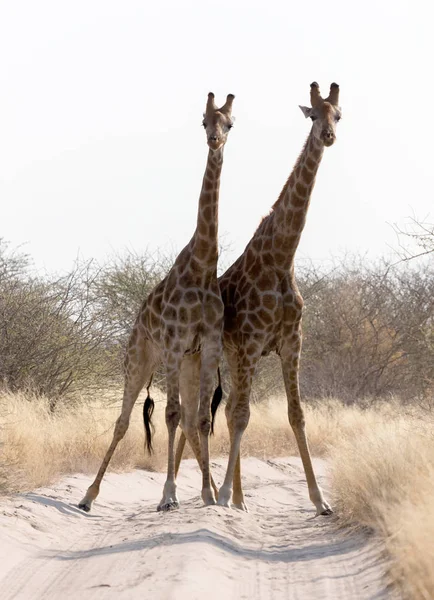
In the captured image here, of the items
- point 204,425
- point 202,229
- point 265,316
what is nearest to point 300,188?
point 202,229

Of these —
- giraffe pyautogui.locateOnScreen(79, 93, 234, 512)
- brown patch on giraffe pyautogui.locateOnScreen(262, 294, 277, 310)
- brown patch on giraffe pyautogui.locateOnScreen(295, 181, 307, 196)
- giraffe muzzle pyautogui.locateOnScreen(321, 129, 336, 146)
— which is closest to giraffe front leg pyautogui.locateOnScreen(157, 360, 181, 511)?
giraffe pyautogui.locateOnScreen(79, 93, 234, 512)

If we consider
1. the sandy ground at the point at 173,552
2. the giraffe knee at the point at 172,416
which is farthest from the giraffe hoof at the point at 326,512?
the giraffe knee at the point at 172,416

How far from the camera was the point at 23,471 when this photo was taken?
1023 centimetres

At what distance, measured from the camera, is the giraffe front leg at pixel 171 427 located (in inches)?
374

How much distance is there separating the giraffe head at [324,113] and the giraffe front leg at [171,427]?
2.54 m

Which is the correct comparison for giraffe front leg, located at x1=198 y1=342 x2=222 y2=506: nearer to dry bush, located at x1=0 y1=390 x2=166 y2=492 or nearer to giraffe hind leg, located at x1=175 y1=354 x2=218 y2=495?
giraffe hind leg, located at x1=175 y1=354 x2=218 y2=495

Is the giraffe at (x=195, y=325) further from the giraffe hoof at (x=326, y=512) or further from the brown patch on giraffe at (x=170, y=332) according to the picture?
the giraffe hoof at (x=326, y=512)

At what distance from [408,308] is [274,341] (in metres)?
14.4

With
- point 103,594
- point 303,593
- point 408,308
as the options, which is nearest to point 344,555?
point 303,593

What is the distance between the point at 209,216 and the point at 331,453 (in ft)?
11.3

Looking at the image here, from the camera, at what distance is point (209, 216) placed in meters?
9.96

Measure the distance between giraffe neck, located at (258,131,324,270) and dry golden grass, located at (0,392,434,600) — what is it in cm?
208

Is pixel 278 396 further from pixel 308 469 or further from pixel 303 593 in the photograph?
pixel 303 593

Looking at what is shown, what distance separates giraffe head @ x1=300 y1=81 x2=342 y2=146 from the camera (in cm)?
956
